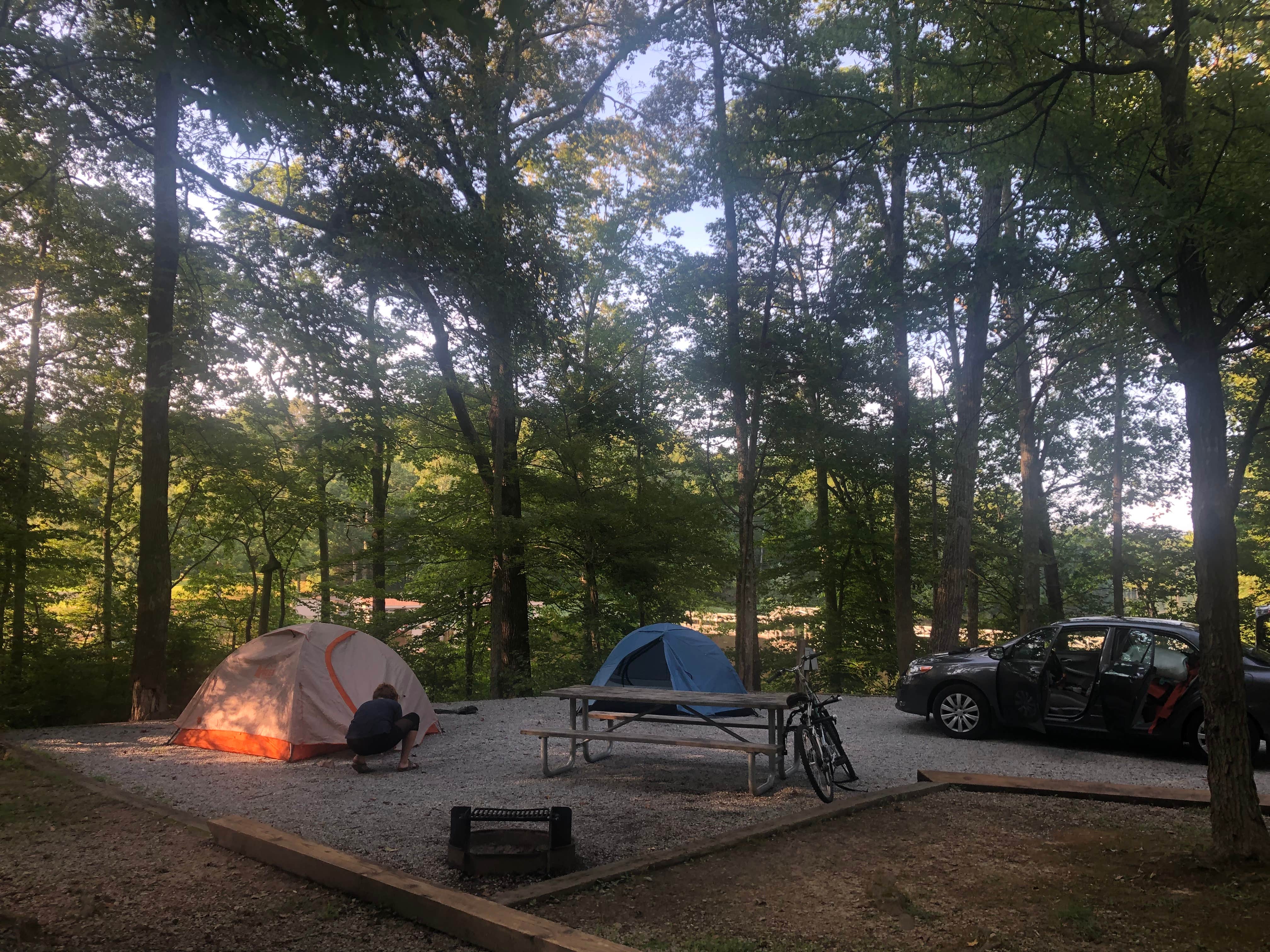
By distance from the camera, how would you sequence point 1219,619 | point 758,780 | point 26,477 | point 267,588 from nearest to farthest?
point 1219,619 → point 758,780 → point 26,477 → point 267,588

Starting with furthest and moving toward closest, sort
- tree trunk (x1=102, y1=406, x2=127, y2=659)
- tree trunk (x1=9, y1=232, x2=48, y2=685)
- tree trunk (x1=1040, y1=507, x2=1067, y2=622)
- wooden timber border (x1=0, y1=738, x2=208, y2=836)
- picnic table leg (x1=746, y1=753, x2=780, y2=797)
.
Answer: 1. tree trunk (x1=1040, y1=507, x2=1067, y2=622)
2. tree trunk (x1=102, y1=406, x2=127, y2=659)
3. tree trunk (x1=9, y1=232, x2=48, y2=685)
4. picnic table leg (x1=746, y1=753, x2=780, y2=797)
5. wooden timber border (x1=0, y1=738, x2=208, y2=836)

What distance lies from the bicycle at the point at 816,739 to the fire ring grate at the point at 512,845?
7.44 ft

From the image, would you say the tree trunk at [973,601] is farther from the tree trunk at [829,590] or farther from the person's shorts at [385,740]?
the person's shorts at [385,740]

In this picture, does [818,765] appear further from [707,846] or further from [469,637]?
[469,637]

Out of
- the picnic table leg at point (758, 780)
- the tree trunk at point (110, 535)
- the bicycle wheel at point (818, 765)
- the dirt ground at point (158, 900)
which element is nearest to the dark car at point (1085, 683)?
the picnic table leg at point (758, 780)

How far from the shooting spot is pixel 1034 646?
834 cm

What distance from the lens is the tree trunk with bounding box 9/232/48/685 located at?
11219 millimetres

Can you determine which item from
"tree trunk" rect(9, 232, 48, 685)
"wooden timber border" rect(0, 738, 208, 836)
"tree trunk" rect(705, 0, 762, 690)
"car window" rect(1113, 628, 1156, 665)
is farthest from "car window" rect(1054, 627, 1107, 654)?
"tree trunk" rect(9, 232, 48, 685)

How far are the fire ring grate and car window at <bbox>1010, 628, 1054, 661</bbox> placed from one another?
608 cm

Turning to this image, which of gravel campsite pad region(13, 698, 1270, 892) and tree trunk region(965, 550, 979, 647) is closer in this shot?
gravel campsite pad region(13, 698, 1270, 892)

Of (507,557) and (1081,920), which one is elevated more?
(507,557)

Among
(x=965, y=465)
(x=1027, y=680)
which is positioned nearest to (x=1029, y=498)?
(x=965, y=465)

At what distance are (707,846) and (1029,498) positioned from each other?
1488 centimetres

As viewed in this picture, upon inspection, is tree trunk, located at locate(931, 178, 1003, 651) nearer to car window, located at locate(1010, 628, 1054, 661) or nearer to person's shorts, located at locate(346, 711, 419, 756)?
car window, located at locate(1010, 628, 1054, 661)
